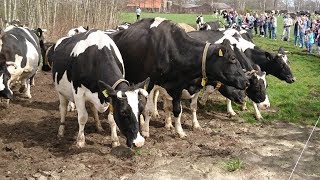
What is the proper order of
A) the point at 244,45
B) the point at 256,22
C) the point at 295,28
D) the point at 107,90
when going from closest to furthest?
the point at 107,90
the point at 244,45
the point at 295,28
the point at 256,22

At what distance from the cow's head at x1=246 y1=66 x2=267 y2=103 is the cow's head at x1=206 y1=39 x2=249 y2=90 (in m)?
1.63

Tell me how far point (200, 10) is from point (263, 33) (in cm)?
6070

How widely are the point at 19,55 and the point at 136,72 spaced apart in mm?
3793

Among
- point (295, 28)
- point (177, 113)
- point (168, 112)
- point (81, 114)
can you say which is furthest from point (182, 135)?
point (295, 28)

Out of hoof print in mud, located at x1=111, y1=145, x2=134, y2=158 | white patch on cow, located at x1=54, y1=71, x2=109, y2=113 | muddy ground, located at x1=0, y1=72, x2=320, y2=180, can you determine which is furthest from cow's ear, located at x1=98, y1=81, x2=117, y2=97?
hoof print in mud, located at x1=111, y1=145, x2=134, y2=158

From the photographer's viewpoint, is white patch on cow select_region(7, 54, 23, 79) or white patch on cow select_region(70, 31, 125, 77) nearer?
white patch on cow select_region(70, 31, 125, 77)

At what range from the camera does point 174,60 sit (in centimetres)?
802

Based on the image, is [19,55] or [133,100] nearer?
[133,100]

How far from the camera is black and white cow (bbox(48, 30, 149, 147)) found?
240 inches

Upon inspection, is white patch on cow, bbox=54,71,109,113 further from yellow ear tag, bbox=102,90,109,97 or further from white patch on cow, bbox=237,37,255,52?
white patch on cow, bbox=237,37,255,52

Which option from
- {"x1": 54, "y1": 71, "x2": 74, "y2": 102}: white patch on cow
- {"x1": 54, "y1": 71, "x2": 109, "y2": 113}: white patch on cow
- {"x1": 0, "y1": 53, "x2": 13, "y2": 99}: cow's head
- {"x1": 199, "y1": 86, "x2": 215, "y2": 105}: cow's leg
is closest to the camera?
{"x1": 54, "y1": 71, "x2": 109, "y2": 113}: white patch on cow

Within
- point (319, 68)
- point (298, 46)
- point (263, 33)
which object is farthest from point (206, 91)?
point (263, 33)

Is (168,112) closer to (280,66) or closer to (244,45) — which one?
(244,45)

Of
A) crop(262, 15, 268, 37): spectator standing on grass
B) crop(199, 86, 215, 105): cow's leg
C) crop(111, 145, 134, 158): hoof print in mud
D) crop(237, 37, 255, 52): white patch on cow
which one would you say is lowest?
crop(111, 145, 134, 158): hoof print in mud
